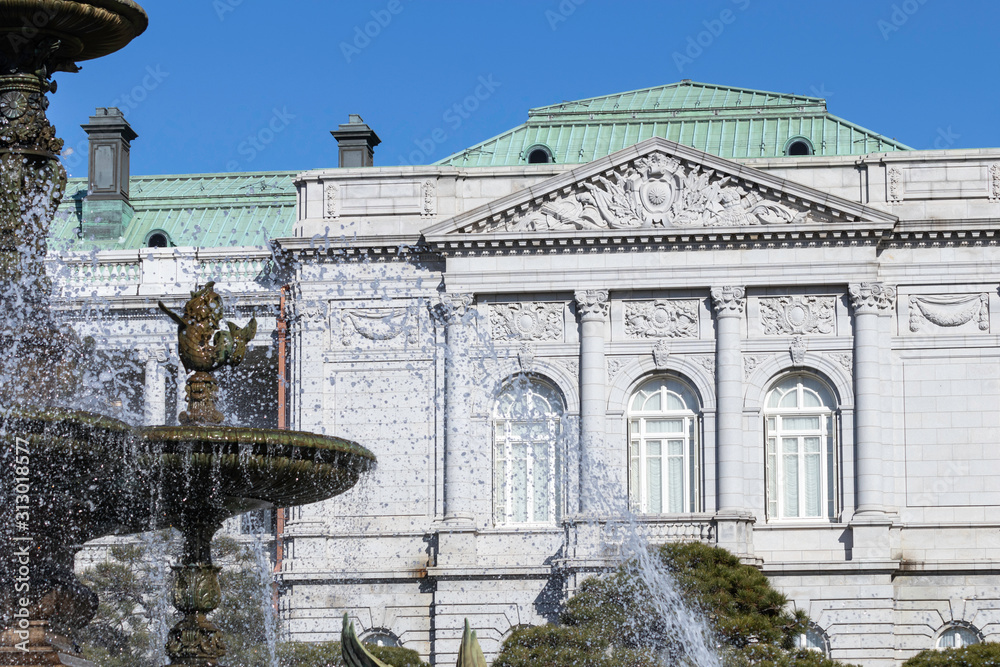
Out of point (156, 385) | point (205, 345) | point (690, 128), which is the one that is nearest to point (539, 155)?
point (690, 128)

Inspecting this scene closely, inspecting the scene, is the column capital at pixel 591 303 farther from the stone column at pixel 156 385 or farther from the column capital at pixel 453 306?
the stone column at pixel 156 385

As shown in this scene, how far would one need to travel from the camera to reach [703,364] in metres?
45.7

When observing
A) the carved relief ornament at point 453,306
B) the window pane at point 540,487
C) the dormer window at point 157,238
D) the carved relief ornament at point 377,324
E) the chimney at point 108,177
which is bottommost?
the window pane at point 540,487

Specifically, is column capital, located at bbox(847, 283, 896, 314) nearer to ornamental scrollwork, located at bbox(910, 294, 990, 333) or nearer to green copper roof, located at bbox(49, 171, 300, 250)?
ornamental scrollwork, located at bbox(910, 294, 990, 333)

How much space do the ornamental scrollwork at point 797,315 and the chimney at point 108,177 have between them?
20.2 metres

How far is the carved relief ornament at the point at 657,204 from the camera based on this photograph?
45.6m

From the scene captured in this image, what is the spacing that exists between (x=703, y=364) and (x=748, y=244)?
10.6ft

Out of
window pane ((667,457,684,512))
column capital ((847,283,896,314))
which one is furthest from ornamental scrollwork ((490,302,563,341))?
column capital ((847,283,896,314))

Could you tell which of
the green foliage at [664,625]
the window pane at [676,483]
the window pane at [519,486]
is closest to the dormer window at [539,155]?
the window pane at [519,486]

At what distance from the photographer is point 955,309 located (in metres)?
45.3

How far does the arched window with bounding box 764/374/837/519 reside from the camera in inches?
1772

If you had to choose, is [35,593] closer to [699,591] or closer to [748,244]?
[699,591]

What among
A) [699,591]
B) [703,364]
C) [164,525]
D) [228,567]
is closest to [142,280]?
[228,567]

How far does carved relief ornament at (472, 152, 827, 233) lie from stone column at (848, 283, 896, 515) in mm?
2353
